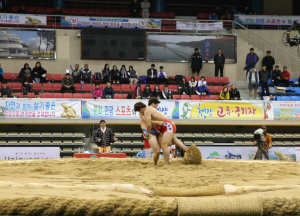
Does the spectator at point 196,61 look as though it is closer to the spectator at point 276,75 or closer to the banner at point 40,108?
the spectator at point 276,75

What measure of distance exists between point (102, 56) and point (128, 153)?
20.5 ft

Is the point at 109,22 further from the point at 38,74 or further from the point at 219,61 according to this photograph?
the point at 219,61

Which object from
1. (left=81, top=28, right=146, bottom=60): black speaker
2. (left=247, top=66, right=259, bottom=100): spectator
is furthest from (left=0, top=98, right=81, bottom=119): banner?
(left=247, top=66, right=259, bottom=100): spectator

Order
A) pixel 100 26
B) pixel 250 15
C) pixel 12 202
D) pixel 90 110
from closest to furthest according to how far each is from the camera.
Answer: pixel 12 202
pixel 90 110
pixel 100 26
pixel 250 15

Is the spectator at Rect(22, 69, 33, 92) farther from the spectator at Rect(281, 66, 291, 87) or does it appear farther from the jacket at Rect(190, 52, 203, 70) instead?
the spectator at Rect(281, 66, 291, 87)

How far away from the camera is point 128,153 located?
12.8 metres

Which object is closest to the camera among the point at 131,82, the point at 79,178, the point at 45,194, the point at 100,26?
the point at 45,194

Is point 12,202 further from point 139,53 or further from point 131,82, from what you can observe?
point 139,53

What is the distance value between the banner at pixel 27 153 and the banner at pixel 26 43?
6834 millimetres

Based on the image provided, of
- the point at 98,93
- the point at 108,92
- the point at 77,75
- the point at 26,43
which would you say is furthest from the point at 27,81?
the point at 26,43

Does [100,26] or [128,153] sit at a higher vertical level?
[100,26]

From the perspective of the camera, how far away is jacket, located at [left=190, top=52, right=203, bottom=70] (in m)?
17.0

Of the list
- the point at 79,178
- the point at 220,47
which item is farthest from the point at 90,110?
the point at 220,47

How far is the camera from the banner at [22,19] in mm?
16453
